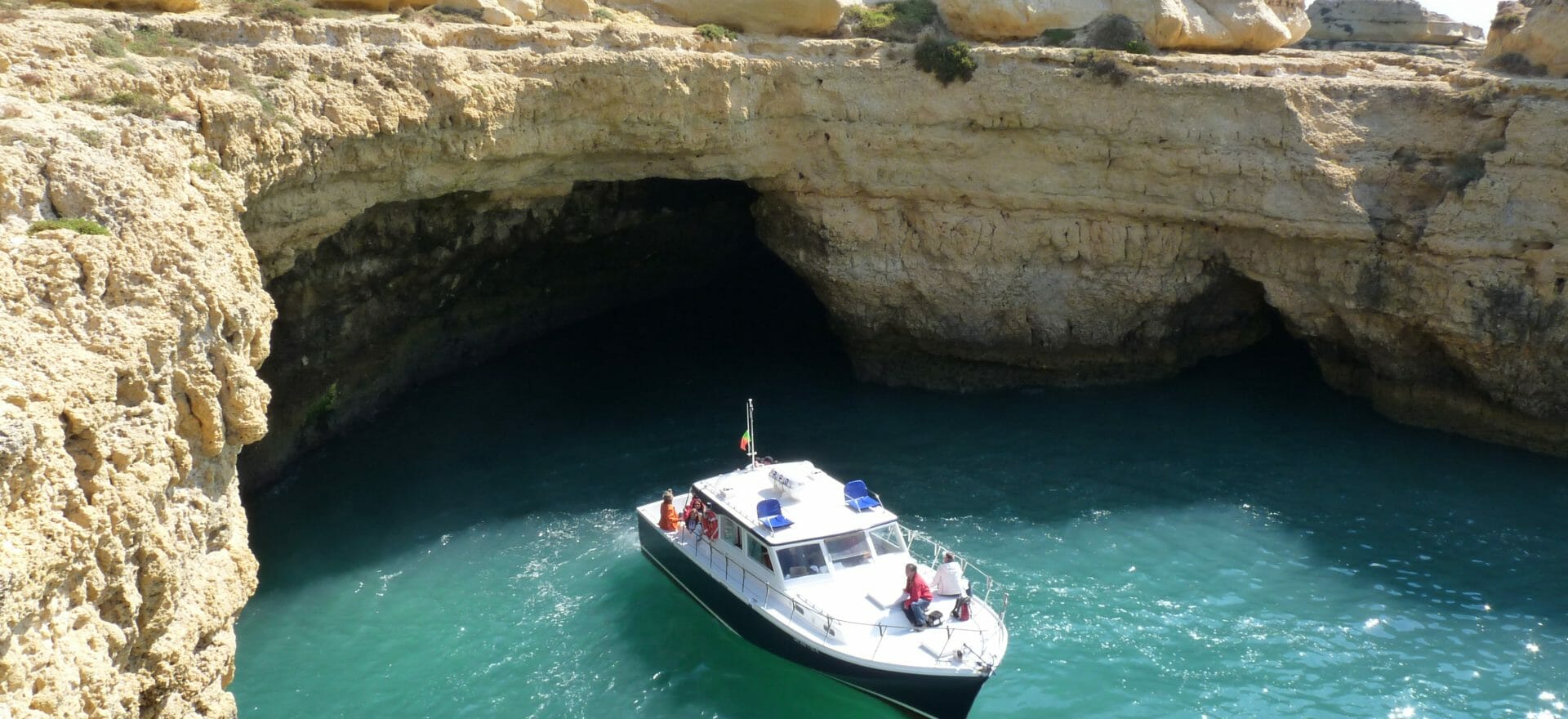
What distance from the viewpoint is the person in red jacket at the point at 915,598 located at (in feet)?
53.5

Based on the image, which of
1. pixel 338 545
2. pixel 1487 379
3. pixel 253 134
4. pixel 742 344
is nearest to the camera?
pixel 253 134

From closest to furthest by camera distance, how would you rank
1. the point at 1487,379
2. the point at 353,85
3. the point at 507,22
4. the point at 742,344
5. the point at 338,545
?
1. the point at 353,85
2. the point at 338,545
3. the point at 507,22
4. the point at 1487,379
5. the point at 742,344

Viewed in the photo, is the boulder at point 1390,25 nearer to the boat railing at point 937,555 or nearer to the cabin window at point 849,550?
the boat railing at point 937,555

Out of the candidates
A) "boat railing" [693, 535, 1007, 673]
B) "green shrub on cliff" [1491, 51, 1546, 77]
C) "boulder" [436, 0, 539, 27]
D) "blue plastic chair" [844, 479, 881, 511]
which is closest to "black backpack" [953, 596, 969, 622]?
"boat railing" [693, 535, 1007, 673]

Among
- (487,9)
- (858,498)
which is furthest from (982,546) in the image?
(487,9)

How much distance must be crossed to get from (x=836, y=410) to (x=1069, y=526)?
23.4 feet

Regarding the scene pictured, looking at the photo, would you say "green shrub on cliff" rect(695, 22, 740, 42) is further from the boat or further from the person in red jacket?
the person in red jacket

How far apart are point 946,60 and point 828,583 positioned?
40.3 feet

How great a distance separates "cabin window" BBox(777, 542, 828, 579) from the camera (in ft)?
A: 57.1

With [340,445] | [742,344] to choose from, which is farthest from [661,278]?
[340,445]

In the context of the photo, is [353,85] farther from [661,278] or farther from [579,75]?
[661,278]

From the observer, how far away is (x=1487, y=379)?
24.1 metres

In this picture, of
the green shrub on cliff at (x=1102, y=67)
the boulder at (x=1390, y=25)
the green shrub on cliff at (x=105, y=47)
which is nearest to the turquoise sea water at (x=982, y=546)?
the green shrub on cliff at (x=1102, y=67)

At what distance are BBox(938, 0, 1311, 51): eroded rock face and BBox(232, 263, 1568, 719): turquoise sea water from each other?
308 inches
